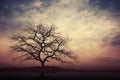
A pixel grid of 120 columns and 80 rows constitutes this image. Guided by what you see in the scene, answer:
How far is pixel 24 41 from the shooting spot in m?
49.9

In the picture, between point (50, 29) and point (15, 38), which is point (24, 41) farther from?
point (50, 29)

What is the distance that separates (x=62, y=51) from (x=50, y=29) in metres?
5.75

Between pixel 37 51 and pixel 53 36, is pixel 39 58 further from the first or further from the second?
pixel 53 36

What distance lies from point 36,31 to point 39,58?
6.11 meters

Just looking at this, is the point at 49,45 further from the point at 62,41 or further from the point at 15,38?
the point at 15,38

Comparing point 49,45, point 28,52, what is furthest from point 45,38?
point 28,52

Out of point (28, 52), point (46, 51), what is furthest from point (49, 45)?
A: point (28, 52)

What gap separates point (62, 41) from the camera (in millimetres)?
50938

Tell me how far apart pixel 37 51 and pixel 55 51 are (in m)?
4.20

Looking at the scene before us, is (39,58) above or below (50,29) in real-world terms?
below

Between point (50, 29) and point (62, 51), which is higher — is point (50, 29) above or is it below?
above

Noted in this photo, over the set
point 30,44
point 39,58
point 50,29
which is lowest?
point 39,58

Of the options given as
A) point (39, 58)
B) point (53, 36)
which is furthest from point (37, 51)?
point (53, 36)

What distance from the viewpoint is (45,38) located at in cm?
4972
